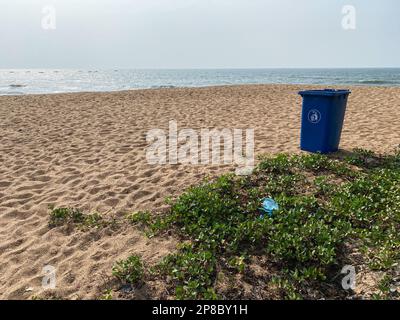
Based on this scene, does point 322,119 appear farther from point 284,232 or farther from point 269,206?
point 284,232

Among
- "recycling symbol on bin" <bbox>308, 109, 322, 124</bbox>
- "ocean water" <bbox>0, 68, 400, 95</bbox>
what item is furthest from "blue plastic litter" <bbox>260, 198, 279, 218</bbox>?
"ocean water" <bbox>0, 68, 400, 95</bbox>

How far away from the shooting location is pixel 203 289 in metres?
2.78

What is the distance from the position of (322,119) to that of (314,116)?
0.15 metres

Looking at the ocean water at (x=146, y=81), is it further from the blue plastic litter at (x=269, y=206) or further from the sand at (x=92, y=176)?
the blue plastic litter at (x=269, y=206)

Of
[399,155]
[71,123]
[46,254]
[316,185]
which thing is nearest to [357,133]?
[399,155]

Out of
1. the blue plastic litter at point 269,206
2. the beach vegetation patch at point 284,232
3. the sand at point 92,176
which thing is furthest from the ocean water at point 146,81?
the blue plastic litter at point 269,206

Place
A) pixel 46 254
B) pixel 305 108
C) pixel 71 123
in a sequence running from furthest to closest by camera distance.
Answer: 1. pixel 71 123
2. pixel 305 108
3. pixel 46 254

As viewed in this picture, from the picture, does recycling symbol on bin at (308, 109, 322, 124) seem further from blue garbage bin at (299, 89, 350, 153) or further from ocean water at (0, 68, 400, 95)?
ocean water at (0, 68, 400, 95)

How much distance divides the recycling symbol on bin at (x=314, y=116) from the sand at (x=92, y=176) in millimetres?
726

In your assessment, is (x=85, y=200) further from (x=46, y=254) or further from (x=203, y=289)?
(x=203, y=289)

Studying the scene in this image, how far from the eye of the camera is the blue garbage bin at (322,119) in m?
5.64

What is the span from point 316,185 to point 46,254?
3365 millimetres
